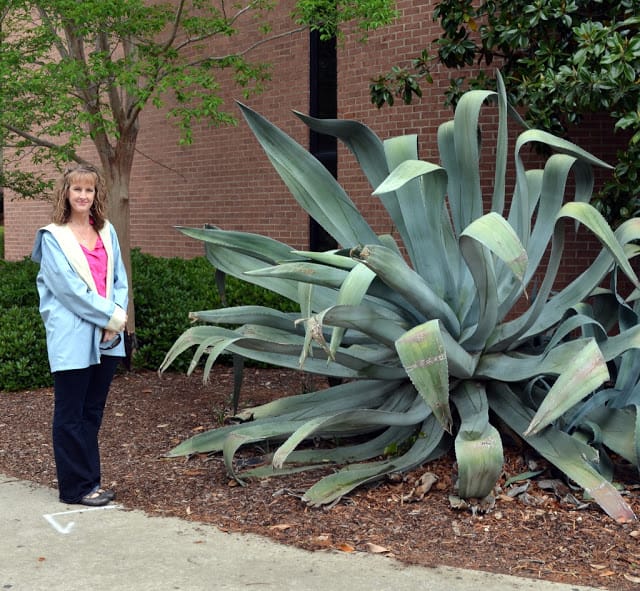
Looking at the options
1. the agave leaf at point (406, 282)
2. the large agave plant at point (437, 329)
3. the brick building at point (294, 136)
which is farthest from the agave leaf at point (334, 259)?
the brick building at point (294, 136)

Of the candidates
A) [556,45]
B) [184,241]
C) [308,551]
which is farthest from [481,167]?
[308,551]

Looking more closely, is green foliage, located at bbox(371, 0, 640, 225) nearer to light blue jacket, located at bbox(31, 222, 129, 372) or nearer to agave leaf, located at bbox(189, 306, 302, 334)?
agave leaf, located at bbox(189, 306, 302, 334)

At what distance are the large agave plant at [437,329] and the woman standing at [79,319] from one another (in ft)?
1.73

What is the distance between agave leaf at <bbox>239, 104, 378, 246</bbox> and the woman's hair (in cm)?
110

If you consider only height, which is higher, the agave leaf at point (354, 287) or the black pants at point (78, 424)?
the agave leaf at point (354, 287)

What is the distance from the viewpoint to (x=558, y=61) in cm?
798

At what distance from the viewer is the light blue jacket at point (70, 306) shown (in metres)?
4.98

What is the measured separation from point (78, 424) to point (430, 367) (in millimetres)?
1913

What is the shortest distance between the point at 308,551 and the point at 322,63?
8.59m

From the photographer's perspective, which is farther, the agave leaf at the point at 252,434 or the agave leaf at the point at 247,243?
the agave leaf at the point at 247,243

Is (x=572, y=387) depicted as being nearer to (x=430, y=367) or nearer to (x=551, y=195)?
(x=430, y=367)

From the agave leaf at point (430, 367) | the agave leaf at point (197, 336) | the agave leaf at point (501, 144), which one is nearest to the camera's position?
the agave leaf at point (430, 367)

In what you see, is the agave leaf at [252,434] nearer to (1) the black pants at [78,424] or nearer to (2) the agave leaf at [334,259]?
(1) the black pants at [78,424]

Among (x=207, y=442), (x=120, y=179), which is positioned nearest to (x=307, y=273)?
(x=207, y=442)
